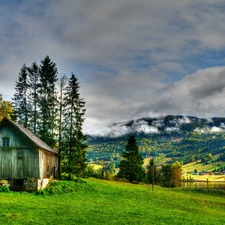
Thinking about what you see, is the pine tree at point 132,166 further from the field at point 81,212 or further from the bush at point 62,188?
the field at point 81,212

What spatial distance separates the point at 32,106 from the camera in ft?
193

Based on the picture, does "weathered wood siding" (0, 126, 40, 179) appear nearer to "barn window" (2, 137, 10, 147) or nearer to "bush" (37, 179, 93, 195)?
"barn window" (2, 137, 10, 147)

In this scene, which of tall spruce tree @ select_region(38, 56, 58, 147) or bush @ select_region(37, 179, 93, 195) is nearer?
bush @ select_region(37, 179, 93, 195)

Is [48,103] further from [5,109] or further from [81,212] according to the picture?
[81,212]

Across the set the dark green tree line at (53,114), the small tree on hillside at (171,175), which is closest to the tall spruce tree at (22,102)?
the dark green tree line at (53,114)

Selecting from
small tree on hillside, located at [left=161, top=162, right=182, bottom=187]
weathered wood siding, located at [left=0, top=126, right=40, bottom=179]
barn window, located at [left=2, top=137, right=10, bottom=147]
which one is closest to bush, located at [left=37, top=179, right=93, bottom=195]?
weathered wood siding, located at [left=0, top=126, right=40, bottom=179]

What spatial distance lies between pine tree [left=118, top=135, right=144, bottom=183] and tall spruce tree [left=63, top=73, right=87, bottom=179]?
21.2 m

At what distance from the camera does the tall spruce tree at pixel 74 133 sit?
50025 millimetres

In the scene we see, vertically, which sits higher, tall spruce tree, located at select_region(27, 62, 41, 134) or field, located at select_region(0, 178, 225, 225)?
tall spruce tree, located at select_region(27, 62, 41, 134)

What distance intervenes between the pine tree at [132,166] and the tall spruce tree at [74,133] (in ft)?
69.5

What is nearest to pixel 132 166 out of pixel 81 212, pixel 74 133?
pixel 74 133

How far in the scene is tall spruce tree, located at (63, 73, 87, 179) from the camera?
164 ft

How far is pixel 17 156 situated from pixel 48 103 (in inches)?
731

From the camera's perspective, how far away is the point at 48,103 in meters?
56.2
